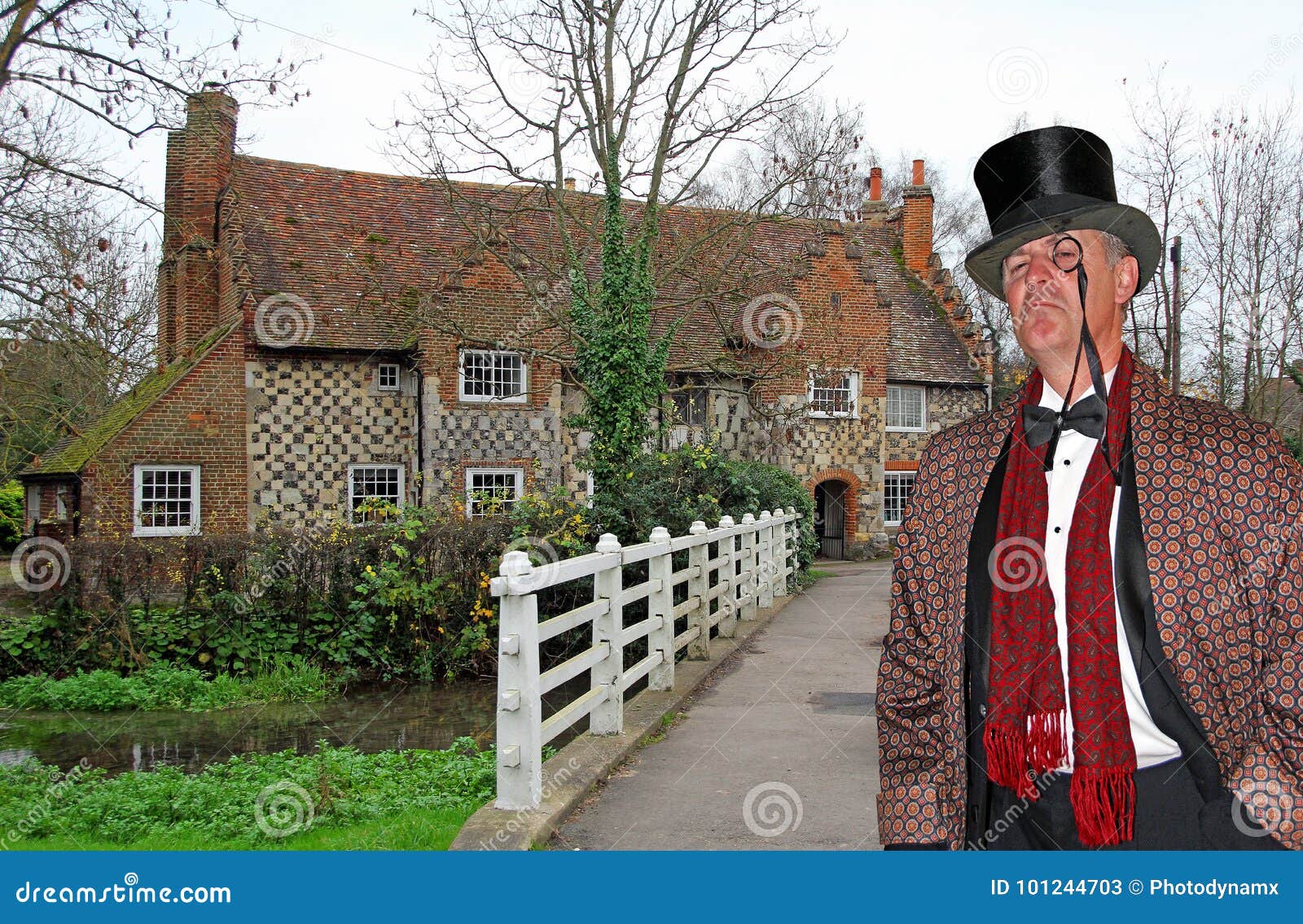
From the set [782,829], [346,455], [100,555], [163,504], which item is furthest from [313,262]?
[782,829]

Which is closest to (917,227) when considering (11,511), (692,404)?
(692,404)

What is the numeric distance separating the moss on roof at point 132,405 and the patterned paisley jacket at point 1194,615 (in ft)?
70.6

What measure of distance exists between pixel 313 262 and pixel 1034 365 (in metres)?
24.2

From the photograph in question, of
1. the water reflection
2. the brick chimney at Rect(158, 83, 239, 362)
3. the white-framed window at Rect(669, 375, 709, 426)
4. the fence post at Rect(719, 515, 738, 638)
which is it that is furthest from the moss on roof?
A: the fence post at Rect(719, 515, 738, 638)

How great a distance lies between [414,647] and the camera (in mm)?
12492

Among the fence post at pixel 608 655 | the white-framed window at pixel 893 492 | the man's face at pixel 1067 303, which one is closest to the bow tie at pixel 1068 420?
the man's face at pixel 1067 303

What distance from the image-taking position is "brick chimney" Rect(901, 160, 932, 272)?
1346 inches

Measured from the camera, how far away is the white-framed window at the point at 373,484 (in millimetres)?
23578

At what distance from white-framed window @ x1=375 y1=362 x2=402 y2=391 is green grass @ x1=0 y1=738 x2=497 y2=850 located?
16.2m

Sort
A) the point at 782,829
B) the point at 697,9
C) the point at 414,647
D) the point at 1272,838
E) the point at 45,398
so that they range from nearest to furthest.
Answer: the point at 1272,838 → the point at 782,829 → the point at 45,398 → the point at 414,647 → the point at 697,9

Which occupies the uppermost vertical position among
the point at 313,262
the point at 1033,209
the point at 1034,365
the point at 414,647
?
the point at 313,262

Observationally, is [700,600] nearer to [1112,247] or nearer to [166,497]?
[1112,247]

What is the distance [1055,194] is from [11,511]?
38.8 m

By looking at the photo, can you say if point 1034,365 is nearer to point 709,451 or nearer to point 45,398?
point 45,398
